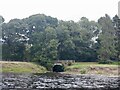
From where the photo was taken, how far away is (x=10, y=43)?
118 metres

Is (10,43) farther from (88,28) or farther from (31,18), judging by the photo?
(88,28)

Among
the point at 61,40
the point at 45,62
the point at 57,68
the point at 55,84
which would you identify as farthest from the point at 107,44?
the point at 55,84

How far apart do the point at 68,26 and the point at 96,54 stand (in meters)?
15.1

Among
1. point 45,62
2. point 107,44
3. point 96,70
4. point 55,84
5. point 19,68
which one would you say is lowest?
point 55,84

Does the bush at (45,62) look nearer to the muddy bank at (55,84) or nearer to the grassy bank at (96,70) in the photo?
the grassy bank at (96,70)

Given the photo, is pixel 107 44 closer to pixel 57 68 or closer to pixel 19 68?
pixel 57 68

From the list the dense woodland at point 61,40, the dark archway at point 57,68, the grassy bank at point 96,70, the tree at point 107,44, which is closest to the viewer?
the grassy bank at point 96,70

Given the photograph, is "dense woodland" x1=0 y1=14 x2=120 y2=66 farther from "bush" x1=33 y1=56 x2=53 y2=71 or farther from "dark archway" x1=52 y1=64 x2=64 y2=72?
"dark archway" x1=52 y1=64 x2=64 y2=72

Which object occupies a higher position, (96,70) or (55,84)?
(96,70)

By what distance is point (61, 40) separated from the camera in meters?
118

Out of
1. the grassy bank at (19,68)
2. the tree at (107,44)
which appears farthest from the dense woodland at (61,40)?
the grassy bank at (19,68)

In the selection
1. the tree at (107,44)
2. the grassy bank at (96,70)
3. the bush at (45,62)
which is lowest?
the grassy bank at (96,70)

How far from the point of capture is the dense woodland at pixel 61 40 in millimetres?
107812

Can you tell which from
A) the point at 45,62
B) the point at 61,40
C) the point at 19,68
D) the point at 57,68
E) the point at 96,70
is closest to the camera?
the point at 19,68
